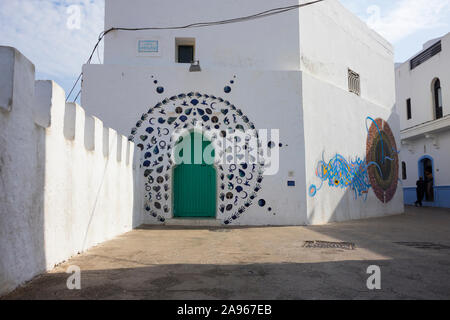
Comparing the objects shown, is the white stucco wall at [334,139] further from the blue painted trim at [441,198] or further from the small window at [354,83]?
the blue painted trim at [441,198]

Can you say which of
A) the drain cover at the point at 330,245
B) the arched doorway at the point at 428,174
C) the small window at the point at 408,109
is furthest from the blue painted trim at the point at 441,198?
the drain cover at the point at 330,245

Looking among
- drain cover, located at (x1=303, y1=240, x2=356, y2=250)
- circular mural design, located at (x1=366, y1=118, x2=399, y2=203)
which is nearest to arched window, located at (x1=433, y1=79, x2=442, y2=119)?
circular mural design, located at (x1=366, y1=118, x2=399, y2=203)

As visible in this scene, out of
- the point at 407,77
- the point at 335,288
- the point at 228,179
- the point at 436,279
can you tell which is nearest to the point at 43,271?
the point at 335,288

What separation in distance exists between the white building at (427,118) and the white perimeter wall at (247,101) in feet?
31.8

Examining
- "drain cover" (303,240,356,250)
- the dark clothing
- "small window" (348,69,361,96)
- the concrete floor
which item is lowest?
"drain cover" (303,240,356,250)

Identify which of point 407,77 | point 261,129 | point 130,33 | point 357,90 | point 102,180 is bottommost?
point 102,180

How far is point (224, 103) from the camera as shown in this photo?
959 centimetres

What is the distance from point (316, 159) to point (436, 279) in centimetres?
633

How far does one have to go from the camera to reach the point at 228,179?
934 centimetres

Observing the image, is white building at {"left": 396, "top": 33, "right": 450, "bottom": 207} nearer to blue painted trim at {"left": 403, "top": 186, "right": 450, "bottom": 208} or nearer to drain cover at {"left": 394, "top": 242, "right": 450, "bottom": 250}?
blue painted trim at {"left": 403, "top": 186, "right": 450, "bottom": 208}

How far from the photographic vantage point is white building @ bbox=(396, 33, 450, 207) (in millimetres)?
16609

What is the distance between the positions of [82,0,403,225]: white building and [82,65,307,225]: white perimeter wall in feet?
0.09

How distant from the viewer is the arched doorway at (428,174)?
690 inches
